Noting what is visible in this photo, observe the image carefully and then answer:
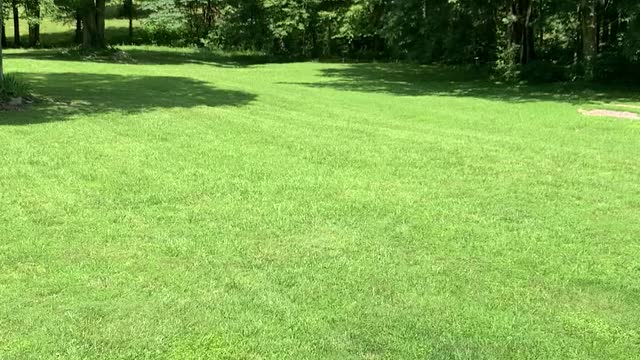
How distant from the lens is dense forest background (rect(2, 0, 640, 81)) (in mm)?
20812

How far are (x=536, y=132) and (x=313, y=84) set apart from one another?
423 inches

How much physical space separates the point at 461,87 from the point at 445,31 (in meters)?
3.65

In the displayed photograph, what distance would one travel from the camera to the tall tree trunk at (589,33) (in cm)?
1950

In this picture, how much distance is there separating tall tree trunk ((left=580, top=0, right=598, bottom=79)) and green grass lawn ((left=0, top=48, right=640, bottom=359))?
8152mm

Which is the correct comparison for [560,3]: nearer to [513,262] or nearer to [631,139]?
[631,139]

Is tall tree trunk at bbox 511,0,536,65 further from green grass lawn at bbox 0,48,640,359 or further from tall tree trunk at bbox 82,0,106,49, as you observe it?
tall tree trunk at bbox 82,0,106,49

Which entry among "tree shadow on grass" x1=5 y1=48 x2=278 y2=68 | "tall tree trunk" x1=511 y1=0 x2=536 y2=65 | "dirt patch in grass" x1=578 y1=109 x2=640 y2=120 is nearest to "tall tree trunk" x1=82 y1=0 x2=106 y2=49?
"tree shadow on grass" x1=5 y1=48 x2=278 y2=68

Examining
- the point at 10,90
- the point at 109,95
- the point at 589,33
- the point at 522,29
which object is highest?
the point at 522,29

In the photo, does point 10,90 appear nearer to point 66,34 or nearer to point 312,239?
point 312,239

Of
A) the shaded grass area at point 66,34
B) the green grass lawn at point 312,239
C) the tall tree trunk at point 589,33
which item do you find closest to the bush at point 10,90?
the green grass lawn at point 312,239

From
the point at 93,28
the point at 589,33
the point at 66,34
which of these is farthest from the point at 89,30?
the point at 589,33

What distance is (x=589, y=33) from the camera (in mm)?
20328

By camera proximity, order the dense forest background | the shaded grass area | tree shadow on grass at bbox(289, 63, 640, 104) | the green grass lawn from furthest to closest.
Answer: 1. the shaded grass area
2. the dense forest background
3. tree shadow on grass at bbox(289, 63, 640, 104)
4. the green grass lawn

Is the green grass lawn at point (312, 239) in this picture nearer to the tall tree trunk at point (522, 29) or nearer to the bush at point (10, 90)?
the bush at point (10, 90)
